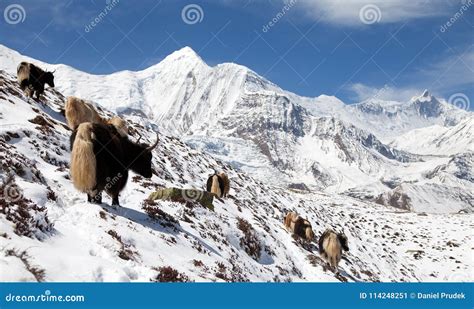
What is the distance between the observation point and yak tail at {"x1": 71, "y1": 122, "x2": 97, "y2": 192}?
454 inches

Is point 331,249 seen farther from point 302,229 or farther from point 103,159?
point 103,159

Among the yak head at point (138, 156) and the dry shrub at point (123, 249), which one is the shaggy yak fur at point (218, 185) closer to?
the yak head at point (138, 156)

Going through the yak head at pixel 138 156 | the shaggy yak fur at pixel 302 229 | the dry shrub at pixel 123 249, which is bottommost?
the dry shrub at pixel 123 249

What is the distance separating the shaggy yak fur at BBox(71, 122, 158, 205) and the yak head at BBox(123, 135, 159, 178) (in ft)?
0.63

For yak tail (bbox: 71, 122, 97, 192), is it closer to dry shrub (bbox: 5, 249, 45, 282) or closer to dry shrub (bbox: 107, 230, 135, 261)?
dry shrub (bbox: 107, 230, 135, 261)

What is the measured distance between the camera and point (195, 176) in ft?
100.0

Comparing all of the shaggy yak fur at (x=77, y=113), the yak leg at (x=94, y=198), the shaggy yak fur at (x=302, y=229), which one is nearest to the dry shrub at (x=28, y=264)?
the yak leg at (x=94, y=198)

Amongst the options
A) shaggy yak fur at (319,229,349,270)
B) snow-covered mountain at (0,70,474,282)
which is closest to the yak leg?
snow-covered mountain at (0,70,474,282)

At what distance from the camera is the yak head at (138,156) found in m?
13.6

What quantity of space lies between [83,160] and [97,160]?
0.35 m

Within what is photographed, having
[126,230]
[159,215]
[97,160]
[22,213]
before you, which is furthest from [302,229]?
[22,213]

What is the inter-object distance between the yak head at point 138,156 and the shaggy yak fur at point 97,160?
0.19 meters

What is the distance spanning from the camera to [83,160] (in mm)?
11570
